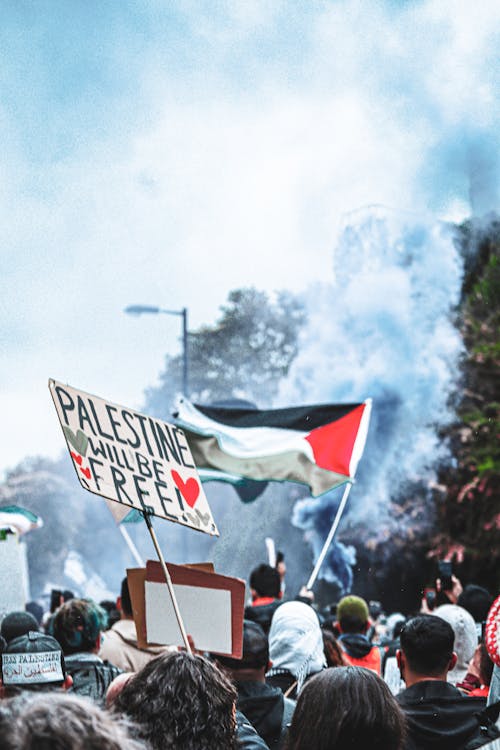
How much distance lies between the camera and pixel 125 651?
4.13m

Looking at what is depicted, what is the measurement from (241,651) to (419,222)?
48.7 ft

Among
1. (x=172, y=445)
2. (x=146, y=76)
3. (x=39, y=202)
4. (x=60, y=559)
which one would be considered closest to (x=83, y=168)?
(x=39, y=202)

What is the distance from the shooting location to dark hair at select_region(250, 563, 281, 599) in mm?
5516

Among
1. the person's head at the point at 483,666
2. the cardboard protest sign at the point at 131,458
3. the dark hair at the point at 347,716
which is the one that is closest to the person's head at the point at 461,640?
the person's head at the point at 483,666

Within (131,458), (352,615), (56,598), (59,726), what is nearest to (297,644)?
(131,458)

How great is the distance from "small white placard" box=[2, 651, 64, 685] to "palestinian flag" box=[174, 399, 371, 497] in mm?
4553

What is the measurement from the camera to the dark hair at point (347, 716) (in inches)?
77.8

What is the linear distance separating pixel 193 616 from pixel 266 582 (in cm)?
228

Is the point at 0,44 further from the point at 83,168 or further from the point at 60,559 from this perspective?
the point at 60,559

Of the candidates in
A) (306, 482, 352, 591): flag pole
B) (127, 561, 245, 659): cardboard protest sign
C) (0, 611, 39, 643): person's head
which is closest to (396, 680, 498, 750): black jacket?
(127, 561, 245, 659): cardboard protest sign

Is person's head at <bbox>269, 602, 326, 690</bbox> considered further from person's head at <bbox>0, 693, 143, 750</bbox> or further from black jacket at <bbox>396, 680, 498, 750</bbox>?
person's head at <bbox>0, 693, 143, 750</bbox>

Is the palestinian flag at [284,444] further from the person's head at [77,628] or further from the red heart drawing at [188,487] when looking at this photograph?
the red heart drawing at [188,487]

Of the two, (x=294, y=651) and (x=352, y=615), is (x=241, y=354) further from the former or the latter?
(x=294, y=651)

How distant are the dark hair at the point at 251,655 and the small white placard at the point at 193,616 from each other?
64mm
